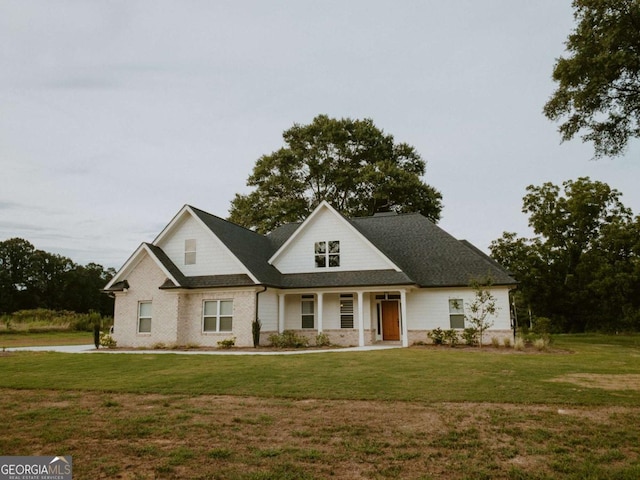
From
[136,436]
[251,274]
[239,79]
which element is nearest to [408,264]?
[251,274]

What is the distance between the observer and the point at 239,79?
18.9 meters

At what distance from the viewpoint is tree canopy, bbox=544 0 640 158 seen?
48.6ft

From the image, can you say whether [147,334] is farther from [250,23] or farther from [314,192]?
[314,192]

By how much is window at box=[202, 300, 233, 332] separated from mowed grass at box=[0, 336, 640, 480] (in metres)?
9.19

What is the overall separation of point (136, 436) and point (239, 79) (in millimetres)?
15985

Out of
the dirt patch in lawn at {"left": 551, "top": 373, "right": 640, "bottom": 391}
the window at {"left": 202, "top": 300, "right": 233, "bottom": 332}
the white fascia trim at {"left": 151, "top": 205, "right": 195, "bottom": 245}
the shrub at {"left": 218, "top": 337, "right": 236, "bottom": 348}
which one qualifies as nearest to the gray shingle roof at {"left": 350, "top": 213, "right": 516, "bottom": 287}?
the window at {"left": 202, "top": 300, "right": 233, "bottom": 332}

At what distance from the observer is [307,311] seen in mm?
23406

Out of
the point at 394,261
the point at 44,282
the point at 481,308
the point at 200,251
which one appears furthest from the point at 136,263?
the point at 44,282

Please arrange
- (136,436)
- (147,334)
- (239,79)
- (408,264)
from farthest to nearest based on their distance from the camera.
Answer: (408,264), (147,334), (239,79), (136,436)

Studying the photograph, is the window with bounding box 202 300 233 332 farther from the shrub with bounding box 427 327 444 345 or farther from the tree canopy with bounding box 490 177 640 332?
the tree canopy with bounding box 490 177 640 332

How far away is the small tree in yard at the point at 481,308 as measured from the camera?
19.7 metres

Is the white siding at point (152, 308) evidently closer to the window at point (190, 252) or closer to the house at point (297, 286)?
the house at point (297, 286)

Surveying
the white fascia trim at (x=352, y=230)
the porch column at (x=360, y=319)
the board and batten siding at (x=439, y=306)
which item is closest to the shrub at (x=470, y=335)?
the board and batten siding at (x=439, y=306)

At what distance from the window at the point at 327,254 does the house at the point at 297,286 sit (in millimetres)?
52
